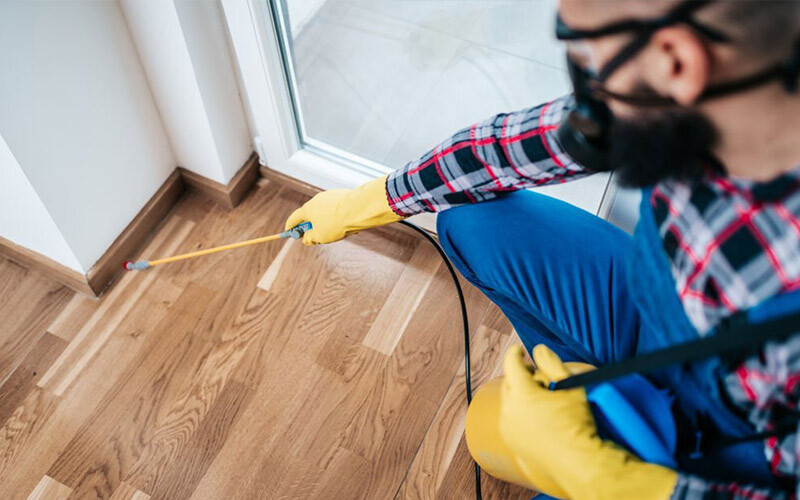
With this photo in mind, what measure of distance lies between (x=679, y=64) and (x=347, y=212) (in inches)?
24.1

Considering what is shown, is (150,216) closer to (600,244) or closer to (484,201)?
(484,201)

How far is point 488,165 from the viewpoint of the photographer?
0.92 meters

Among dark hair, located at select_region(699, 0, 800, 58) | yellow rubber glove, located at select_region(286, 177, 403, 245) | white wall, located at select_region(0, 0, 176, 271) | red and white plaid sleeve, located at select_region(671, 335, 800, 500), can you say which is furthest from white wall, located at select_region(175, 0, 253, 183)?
red and white plaid sleeve, located at select_region(671, 335, 800, 500)

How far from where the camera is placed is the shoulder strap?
595mm

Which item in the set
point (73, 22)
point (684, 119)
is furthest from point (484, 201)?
point (73, 22)

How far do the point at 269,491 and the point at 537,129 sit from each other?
777 millimetres

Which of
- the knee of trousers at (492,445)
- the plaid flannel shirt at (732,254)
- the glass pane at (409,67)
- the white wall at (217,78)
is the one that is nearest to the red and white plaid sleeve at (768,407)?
the plaid flannel shirt at (732,254)

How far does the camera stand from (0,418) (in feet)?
4.12

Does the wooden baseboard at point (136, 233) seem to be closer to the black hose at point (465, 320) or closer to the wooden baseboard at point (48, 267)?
the wooden baseboard at point (48, 267)

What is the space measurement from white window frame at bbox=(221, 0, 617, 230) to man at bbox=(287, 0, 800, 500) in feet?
1.02

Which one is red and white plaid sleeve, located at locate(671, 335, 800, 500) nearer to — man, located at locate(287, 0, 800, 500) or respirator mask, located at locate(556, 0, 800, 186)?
man, located at locate(287, 0, 800, 500)

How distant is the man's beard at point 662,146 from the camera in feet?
2.01

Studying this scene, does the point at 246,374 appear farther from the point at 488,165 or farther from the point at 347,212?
the point at 488,165

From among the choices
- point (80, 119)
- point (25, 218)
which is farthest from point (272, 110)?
point (25, 218)
